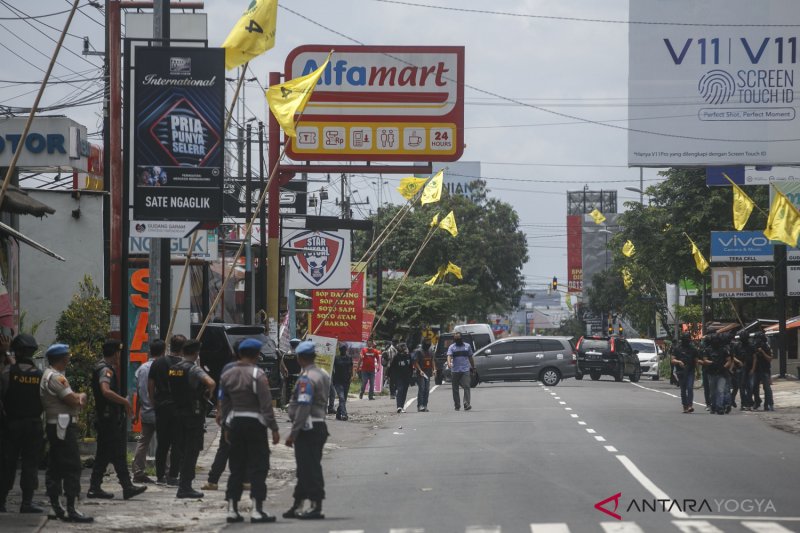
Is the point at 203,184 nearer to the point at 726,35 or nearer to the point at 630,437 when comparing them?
the point at 630,437

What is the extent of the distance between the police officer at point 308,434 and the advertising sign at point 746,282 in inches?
1315

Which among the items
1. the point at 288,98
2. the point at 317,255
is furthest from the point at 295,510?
the point at 317,255

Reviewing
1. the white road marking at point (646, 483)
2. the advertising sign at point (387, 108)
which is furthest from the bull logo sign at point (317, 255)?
the white road marking at point (646, 483)

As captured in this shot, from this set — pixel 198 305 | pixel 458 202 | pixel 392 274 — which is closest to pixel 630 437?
pixel 198 305

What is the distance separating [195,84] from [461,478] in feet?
19.5

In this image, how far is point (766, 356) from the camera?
27.1 meters

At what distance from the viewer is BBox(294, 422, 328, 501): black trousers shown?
11.9 meters

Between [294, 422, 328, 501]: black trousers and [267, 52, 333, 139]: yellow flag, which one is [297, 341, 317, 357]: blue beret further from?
[267, 52, 333, 139]: yellow flag

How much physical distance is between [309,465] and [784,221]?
23182 mm

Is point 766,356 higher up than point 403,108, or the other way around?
point 403,108

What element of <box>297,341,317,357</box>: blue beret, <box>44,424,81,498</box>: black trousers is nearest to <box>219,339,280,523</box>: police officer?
<box>297,341,317,357</box>: blue beret

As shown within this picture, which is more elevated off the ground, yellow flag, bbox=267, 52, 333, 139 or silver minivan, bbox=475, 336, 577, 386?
yellow flag, bbox=267, 52, 333, 139

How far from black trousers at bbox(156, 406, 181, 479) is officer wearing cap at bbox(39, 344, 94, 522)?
1957 mm

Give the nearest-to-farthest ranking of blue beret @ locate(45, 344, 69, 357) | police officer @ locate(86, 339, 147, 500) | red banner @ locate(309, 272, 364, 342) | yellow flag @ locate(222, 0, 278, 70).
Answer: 1. blue beret @ locate(45, 344, 69, 357)
2. police officer @ locate(86, 339, 147, 500)
3. yellow flag @ locate(222, 0, 278, 70)
4. red banner @ locate(309, 272, 364, 342)
